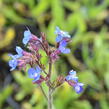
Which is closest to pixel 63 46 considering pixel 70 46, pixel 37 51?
pixel 37 51

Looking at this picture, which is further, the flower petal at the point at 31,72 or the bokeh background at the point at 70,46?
the bokeh background at the point at 70,46

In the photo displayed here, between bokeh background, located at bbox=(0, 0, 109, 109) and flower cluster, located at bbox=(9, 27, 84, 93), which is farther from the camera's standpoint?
bokeh background, located at bbox=(0, 0, 109, 109)

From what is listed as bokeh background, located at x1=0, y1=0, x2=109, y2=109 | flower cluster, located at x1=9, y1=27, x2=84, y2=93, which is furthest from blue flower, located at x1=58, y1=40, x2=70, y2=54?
bokeh background, located at x1=0, y1=0, x2=109, y2=109

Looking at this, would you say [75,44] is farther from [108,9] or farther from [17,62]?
[17,62]

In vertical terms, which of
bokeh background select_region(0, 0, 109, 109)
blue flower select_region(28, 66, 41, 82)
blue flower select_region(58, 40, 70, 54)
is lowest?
blue flower select_region(28, 66, 41, 82)

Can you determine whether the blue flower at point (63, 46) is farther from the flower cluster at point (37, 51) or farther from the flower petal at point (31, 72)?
the flower petal at point (31, 72)

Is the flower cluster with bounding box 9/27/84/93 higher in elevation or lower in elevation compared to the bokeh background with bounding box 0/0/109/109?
lower

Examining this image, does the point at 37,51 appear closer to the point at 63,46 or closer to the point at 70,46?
the point at 63,46

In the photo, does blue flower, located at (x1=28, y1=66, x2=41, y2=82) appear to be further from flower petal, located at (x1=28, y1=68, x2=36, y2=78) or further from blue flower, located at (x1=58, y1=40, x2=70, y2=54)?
blue flower, located at (x1=58, y1=40, x2=70, y2=54)

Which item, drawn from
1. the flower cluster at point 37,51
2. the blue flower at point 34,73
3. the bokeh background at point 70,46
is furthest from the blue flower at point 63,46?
the bokeh background at point 70,46

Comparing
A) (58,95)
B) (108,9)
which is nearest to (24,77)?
(58,95)
